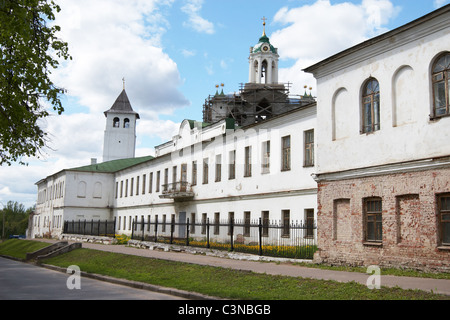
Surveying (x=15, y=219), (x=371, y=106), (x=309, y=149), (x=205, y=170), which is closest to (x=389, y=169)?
(x=371, y=106)

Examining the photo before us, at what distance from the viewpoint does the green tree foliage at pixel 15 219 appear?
367ft

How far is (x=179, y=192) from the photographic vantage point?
35.7m

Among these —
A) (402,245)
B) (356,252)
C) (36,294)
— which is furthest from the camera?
(356,252)

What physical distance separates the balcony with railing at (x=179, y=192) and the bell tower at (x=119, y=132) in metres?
37.0

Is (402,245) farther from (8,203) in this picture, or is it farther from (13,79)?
(8,203)

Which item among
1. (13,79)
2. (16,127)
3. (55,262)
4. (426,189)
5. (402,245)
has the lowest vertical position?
(55,262)

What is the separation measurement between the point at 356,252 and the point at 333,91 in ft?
19.8

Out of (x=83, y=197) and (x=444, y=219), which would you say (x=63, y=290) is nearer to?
(x=444, y=219)

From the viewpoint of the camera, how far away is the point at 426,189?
13.4 metres

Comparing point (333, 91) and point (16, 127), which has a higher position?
point (333, 91)

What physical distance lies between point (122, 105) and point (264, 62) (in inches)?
1258

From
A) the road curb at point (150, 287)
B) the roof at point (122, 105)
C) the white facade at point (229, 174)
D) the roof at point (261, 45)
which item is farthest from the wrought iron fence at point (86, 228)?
the roof at point (122, 105)
